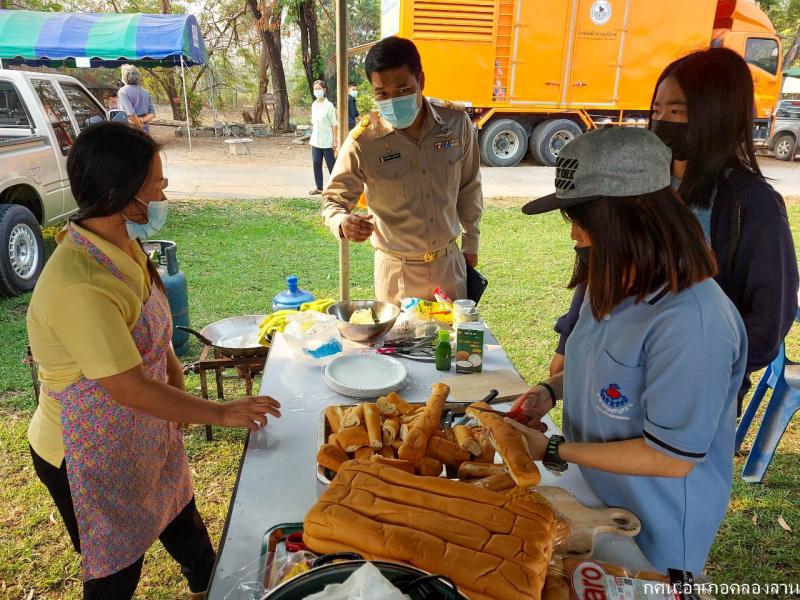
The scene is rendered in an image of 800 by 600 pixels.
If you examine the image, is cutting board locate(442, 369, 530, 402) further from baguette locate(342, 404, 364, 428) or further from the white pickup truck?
the white pickup truck

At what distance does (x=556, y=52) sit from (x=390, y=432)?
42.6 ft

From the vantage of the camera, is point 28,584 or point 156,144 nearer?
point 156,144

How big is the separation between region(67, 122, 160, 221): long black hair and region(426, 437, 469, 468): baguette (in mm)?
1247

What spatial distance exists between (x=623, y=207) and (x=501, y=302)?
5.03 metres

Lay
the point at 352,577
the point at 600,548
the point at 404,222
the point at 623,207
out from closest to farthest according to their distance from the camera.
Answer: the point at 352,577 → the point at 623,207 → the point at 600,548 → the point at 404,222

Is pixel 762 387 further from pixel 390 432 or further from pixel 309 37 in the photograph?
pixel 309 37

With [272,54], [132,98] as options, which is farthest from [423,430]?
[272,54]

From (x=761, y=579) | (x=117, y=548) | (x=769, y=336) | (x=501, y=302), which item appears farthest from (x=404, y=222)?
(x=501, y=302)

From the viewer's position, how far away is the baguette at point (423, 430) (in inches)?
60.6

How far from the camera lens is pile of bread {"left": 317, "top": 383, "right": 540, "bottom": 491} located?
55.3 inches

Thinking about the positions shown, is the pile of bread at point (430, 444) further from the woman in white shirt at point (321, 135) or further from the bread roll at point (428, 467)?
the woman in white shirt at point (321, 135)

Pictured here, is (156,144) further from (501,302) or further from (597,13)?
(597,13)

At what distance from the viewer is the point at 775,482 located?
11.2 feet

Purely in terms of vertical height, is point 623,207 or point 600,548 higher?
point 623,207
